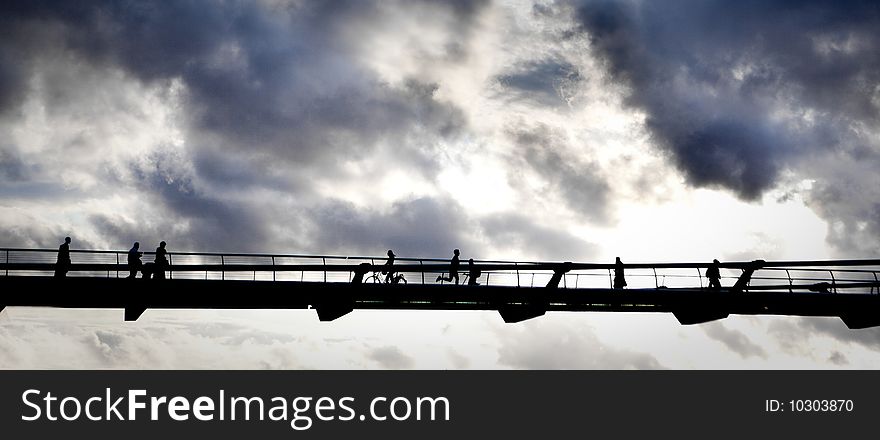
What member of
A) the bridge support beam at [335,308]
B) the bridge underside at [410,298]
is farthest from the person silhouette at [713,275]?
the bridge support beam at [335,308]

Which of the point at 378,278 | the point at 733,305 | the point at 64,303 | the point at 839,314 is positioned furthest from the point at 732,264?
the point at 64,303

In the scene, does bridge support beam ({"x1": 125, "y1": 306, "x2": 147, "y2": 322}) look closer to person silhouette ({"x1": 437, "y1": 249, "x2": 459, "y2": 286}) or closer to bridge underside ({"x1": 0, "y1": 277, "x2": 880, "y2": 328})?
bridge underside ({"x1": 0, "y1": 277, "x2": 880, "y2": 328})

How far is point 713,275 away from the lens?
22125 millimetres

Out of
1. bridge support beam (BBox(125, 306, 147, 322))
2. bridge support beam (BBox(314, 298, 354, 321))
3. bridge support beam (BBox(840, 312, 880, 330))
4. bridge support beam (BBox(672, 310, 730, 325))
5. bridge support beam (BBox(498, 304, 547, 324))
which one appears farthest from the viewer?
bridge support beam (BBox(840, 312, 880, 330))

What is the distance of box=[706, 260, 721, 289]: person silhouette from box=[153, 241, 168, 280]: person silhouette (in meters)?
13.6

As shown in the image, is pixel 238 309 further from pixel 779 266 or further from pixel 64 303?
pixel 779 266

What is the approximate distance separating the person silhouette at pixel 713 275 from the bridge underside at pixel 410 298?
4.89ft

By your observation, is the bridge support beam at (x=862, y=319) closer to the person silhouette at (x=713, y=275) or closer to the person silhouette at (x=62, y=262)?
the person silhouette at (x=713, y=275)

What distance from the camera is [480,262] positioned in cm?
2170

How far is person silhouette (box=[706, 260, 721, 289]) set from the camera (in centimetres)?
2158

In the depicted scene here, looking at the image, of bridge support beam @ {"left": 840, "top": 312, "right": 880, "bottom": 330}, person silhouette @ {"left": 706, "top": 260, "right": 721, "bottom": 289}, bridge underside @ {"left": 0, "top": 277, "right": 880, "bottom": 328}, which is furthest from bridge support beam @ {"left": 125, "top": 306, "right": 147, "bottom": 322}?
bridge support beam @ {"left": 840, "top": 312, "right": 880, "bottom": 330}

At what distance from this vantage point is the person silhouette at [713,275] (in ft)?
70.8

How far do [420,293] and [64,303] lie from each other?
7472mm

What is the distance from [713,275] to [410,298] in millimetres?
8793
